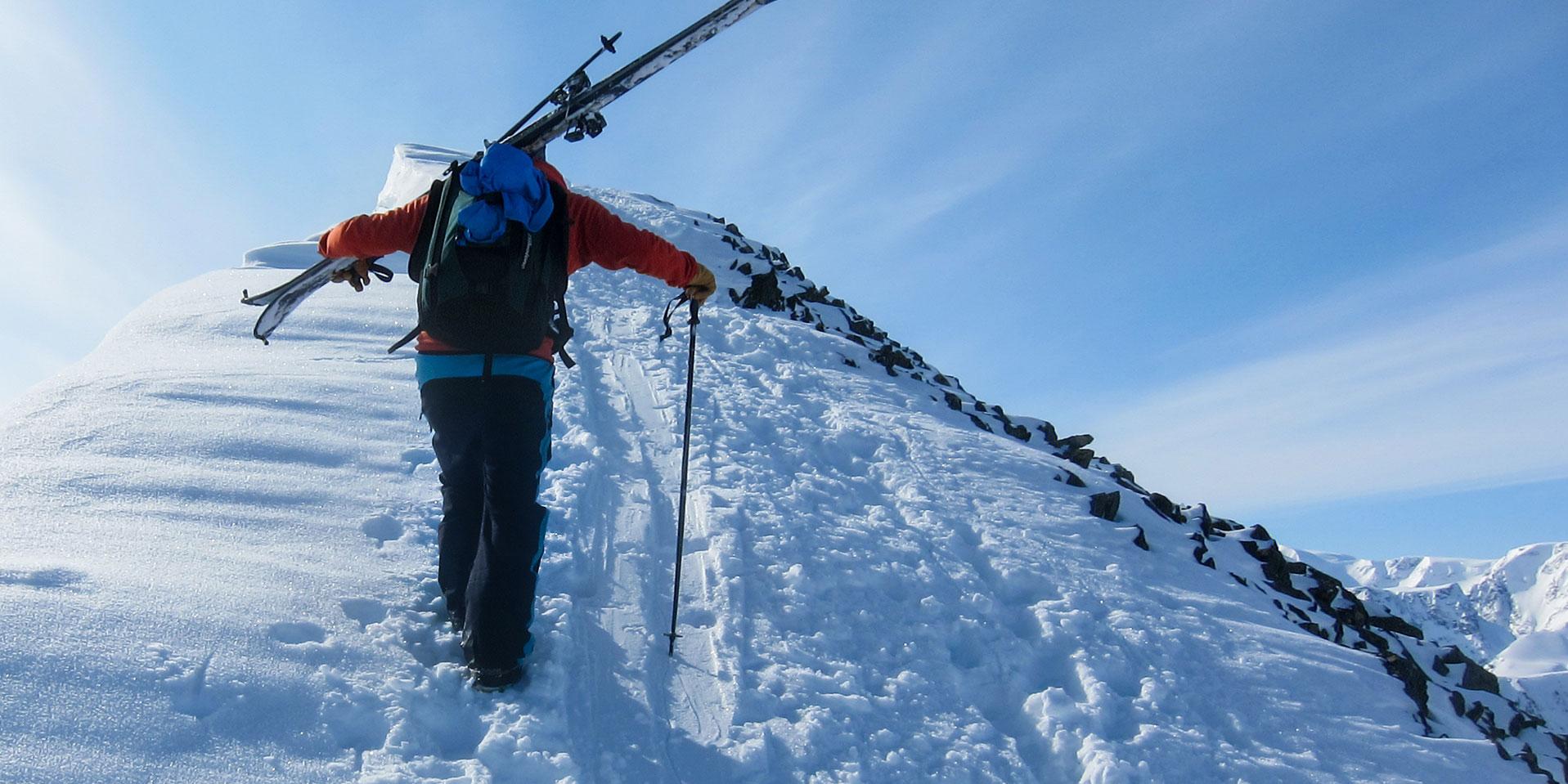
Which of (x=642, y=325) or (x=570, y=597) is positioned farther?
(x=642, y=325)

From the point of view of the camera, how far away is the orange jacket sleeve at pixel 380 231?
386 centimetres

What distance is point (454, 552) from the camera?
3879 mm

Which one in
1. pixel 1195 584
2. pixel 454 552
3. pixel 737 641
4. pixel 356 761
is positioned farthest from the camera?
pixel 1195 584

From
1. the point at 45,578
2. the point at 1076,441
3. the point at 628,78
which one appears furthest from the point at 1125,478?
the point at 45,578

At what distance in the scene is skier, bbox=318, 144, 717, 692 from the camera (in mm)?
3525

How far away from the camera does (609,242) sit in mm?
3982

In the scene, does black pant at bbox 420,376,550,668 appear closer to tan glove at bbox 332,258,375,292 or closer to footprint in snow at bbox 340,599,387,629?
footprint in snow at bbox 340,599,387,629

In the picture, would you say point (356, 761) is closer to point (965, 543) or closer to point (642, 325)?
point (965, 543)

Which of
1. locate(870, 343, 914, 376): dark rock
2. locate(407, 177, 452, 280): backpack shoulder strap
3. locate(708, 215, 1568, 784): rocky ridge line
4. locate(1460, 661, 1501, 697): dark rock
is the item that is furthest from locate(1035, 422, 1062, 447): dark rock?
locate(407, 177, 452, 280): backpack shoulder strap

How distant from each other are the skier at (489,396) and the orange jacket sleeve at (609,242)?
0.07 meters

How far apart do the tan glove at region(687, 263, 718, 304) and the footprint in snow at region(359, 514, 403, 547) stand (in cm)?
206

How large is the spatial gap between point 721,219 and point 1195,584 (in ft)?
80.6

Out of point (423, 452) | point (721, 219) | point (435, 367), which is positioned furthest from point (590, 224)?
point (721, 219)

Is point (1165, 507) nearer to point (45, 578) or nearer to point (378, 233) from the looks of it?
point (378, 233)
